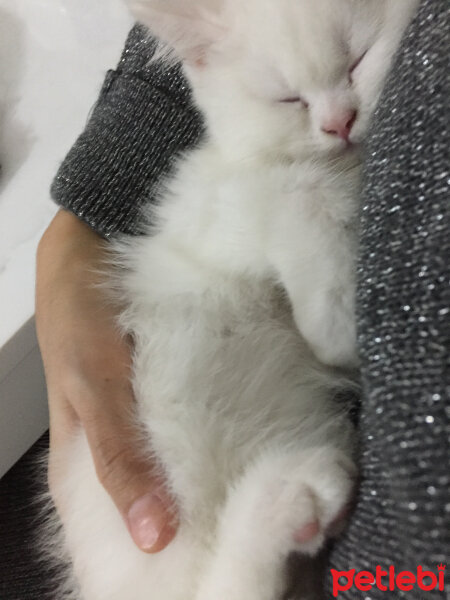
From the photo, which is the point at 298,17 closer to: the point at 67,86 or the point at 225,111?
the point at 225,111

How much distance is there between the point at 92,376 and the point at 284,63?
0.47m

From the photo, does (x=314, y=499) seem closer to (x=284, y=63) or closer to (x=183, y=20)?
(x=284, y=63)

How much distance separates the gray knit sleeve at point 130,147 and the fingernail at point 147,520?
0.45m

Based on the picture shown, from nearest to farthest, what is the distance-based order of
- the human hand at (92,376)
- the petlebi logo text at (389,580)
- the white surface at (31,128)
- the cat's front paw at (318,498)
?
the petlebi logo text at (389,580)
the cat's front paw at (318,498)
the human hand at (92,376)
the white surface at (31,128)

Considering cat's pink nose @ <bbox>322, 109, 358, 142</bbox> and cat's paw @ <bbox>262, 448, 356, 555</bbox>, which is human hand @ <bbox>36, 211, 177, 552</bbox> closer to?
cat's paw @ <bbox>262, 448, 356, 555</bbox>

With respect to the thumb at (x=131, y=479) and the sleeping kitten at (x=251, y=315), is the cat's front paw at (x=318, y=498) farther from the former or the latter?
the thumb at (x=131, y=479)

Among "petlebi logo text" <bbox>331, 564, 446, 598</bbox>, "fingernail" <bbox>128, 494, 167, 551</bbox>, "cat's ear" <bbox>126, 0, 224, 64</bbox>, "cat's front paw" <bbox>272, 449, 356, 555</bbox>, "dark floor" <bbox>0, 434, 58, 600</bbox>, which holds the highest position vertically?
"cat's ear" <bbox>126, 0, 224, 64</bbox>

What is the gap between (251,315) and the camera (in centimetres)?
65

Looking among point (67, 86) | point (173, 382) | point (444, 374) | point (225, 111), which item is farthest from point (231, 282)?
point (67, 86)

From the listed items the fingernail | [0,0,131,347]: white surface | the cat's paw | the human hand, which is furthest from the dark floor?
the cat's paw

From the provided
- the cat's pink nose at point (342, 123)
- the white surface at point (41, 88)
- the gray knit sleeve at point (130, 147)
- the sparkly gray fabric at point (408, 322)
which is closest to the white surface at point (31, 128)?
the white surface at point (41, 88)

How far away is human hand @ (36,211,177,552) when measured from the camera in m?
0.57

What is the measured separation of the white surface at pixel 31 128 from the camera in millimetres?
1120

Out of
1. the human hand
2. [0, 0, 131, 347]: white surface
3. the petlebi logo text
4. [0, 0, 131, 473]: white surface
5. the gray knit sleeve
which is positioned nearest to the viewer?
the petlebi logo text
